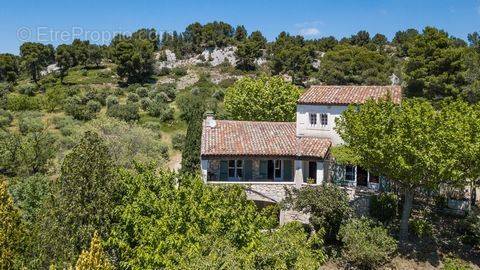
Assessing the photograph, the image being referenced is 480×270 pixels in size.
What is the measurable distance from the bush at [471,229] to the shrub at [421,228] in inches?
71.8

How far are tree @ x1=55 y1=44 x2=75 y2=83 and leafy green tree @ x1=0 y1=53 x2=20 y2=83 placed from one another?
865 cm

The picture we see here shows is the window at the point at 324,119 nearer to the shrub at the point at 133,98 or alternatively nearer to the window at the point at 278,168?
the window at the point at 278,168

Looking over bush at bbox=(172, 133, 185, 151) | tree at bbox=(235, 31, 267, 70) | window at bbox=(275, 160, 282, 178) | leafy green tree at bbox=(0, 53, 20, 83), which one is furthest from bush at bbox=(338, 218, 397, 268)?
leafy green tree at bbox=(0, 53, 20, 83)

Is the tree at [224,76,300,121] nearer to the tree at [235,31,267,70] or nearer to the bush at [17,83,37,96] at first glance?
the bush at [17,83,37,96]

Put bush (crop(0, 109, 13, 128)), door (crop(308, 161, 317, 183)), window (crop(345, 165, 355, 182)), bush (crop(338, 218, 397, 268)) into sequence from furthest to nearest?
bush (crop(0, 109, 13, 128))
window (crop(345, 165, 355, 182))
door (crop(308, 161, 317, 183))
bush (crop(338, 218, 397, 268))

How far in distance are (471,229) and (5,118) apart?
56.0 meters

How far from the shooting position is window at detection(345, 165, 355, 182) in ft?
103

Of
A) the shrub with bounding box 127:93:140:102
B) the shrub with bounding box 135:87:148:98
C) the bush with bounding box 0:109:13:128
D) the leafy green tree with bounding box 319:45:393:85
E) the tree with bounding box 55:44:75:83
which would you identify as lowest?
the bush with bounding box 0:109:13:128

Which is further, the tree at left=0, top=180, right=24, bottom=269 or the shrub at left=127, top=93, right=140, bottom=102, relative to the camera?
the shrub at left=127, top=93, right=140, bottom=102

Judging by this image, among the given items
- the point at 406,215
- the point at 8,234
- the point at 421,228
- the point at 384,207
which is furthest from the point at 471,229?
the point at 8,234

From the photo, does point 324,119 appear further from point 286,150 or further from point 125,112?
point 125,112

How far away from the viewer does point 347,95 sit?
32.7 metres

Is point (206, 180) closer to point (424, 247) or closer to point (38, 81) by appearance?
point (424, 247)

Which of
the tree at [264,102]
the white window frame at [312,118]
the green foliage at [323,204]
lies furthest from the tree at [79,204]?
the tree at [264,102]
